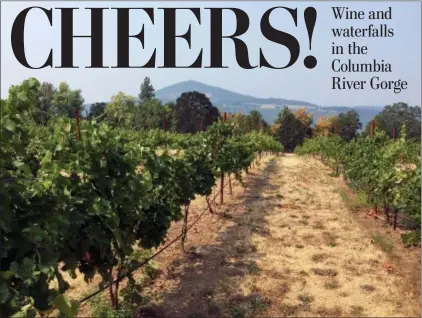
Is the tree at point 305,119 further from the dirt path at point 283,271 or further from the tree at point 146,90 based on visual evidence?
the dirt path at point 283,271

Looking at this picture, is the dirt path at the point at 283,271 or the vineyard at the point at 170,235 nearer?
the vineyard at the point at 170,235

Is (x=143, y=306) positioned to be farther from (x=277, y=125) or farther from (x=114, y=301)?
(x=277, y=125)

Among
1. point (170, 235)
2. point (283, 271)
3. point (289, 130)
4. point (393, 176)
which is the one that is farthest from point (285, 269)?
point (289, 130)

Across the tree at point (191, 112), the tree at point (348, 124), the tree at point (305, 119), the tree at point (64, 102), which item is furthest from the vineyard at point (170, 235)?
the tree at point (305, 119)

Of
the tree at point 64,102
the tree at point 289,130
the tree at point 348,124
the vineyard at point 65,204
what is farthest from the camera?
the tree at point 348,124

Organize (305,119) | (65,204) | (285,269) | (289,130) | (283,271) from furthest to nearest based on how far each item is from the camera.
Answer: (305,119) → (289,130) → (285,269) → (283,271) → (65,204)

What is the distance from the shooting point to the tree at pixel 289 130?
286 feet

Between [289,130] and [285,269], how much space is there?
272ft

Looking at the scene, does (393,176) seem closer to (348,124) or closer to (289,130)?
(289,130)

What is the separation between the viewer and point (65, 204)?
350cm

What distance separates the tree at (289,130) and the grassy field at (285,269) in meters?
76.9

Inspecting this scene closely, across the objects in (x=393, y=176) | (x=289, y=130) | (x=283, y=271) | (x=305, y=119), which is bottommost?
(x=283, y=271)

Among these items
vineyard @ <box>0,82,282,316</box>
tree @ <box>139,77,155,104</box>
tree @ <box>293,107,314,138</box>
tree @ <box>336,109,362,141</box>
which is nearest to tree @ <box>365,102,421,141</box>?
tree @ <box>336,109,362,141</box>

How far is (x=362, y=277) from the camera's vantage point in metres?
7.02
